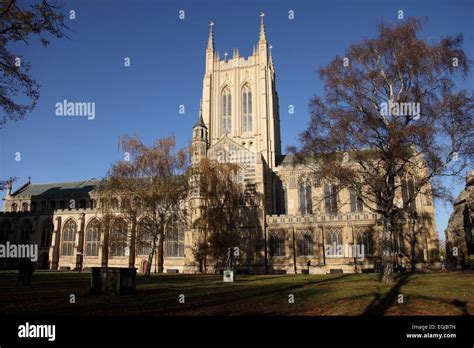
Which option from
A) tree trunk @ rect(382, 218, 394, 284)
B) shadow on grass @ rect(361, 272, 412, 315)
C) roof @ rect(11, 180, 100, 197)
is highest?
roof @ rect(11, 180, 100, 197)

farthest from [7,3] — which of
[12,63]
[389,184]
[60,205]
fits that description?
[60,205]

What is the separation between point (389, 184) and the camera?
2188cm

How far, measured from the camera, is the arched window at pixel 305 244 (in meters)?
43.4

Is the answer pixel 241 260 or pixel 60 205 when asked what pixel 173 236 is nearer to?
pixel 241 260

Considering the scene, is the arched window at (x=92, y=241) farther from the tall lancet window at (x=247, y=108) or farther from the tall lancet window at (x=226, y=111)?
the tall lancet window at (x=247, y=108)

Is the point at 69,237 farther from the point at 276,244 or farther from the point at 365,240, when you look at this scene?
the point at 365,240

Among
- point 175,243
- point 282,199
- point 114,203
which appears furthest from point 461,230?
point 175,243

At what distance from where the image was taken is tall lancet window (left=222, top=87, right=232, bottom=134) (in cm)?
5859

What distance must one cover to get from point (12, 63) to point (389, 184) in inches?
776

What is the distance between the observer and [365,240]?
4156 centimetres

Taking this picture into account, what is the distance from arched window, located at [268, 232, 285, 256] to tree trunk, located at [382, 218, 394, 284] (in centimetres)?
2337

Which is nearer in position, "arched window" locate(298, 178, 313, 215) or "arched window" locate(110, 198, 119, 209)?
"arched window" locate(110, 198, 119, 209)

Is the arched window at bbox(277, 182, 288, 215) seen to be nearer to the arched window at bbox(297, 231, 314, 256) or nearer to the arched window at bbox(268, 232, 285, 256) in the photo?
the arched window at bbox(268, 232, 285, 256)

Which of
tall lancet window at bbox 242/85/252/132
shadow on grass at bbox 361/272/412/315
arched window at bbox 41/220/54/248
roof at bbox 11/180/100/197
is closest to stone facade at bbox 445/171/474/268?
shadow on grass at bbox 361/272/412/315
